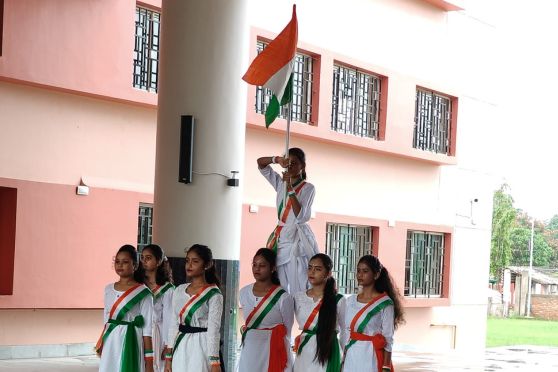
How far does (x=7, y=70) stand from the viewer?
1115 centimetres

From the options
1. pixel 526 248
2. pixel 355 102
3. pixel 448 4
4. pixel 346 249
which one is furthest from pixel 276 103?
pixel 526 248

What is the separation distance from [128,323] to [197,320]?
481 mm

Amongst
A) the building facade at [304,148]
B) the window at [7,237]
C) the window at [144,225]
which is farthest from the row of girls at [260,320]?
the window at [144,225]

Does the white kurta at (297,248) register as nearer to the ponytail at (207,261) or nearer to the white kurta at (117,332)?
the ponytail at (207,261)

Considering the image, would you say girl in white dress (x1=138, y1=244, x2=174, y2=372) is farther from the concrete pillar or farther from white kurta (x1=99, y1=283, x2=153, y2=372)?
the concrete pillar

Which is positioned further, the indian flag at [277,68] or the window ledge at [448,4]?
the window ledge at [448,4]

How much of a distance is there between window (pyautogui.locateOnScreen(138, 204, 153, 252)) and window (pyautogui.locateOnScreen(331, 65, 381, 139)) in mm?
3858

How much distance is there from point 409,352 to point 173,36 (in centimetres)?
854

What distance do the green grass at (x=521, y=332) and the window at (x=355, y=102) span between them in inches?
526

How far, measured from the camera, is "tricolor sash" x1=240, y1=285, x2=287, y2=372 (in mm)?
Answer: 6852

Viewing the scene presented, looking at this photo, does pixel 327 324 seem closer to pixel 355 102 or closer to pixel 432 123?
pixel 355 102

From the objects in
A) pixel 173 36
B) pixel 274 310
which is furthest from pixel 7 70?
pixel 274 310

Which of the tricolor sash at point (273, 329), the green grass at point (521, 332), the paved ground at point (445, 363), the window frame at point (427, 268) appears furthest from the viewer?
the green grass at point (521, 332)

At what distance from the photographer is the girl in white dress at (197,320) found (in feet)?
21.0
